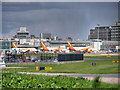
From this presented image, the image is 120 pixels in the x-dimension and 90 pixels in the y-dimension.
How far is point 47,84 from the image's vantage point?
38.8ft

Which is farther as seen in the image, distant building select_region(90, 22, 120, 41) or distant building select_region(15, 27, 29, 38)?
distant building select_region(15, 27, 29, 38)

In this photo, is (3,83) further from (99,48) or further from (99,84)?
(99,48)

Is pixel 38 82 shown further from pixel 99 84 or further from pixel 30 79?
pixel 99 84

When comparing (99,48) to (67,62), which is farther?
(99,48)

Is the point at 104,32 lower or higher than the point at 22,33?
higher

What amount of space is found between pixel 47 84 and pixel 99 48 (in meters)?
78.8

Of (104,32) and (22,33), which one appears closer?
(104,32)

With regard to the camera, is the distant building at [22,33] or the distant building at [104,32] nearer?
the distant building at [104,32]

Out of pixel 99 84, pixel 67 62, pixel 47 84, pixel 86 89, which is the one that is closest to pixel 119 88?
pixel 99 84

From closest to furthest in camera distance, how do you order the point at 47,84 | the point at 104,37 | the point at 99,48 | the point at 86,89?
1. the point at 86,89
2. the point at 47,84
3. the point at 99,48
4. the point at 104,37

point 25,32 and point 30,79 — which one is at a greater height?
point 25,32

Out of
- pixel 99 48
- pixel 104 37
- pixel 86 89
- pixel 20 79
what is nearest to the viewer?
pixel 86 89

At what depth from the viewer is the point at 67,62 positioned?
37.5 m

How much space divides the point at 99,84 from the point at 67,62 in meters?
26.7
